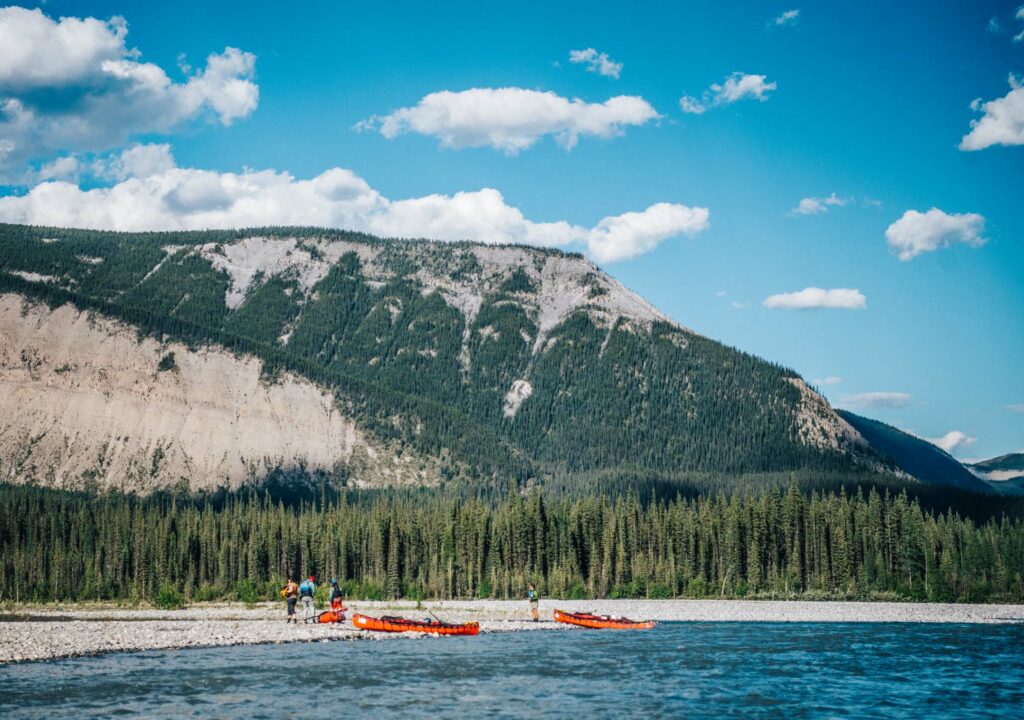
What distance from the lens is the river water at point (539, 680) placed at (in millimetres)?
41688

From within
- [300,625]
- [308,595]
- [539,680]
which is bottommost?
[300,625]

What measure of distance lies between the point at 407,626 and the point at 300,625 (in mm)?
7526

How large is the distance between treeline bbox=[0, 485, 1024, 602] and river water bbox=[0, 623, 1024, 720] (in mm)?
56510

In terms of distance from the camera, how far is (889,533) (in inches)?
4990

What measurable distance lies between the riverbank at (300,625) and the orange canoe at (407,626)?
1055 millimetres

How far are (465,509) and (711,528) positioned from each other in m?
30.8

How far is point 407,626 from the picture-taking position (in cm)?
7150

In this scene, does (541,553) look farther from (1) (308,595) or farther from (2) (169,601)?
(1) (308,595)

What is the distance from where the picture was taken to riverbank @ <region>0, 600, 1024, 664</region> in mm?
62531

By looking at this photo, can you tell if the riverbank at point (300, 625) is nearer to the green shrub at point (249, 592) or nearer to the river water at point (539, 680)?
the green shrub at point (249, 592)

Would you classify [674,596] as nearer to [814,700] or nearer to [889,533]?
[889,533]

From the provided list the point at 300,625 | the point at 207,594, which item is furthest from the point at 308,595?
the point at 207,594

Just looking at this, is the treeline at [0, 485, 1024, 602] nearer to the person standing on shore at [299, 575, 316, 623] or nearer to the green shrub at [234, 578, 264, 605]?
the green shrub at [234, 578, 264, 605]

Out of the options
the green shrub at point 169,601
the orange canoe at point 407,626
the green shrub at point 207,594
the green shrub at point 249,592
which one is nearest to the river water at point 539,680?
the orange canoe at point 407,626
